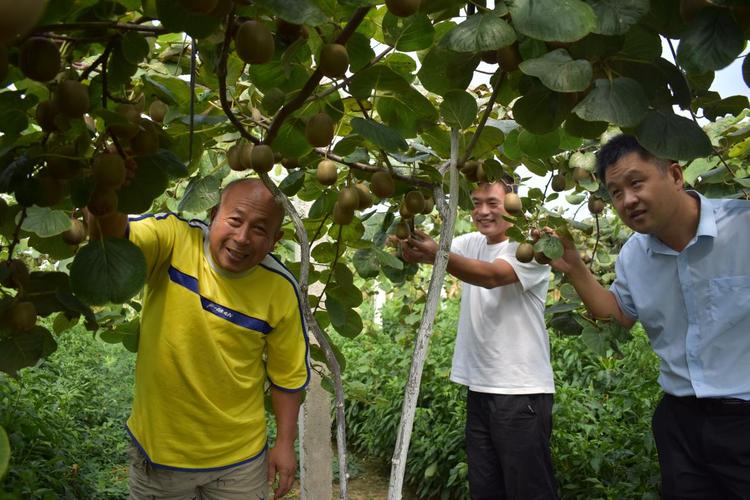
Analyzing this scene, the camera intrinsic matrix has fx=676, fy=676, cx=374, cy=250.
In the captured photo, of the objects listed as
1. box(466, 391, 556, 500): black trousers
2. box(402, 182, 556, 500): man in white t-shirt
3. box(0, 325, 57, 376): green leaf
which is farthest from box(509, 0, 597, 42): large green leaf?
box(466, 391, 556, 500): black trousers

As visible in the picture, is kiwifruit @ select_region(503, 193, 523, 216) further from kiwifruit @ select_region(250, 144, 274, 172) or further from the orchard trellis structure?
kiwifruit @ select_region(250, 144, 274, 172)

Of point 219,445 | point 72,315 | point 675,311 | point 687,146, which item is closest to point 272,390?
point 219,445

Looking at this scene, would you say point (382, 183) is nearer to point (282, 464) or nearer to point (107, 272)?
point (107, 272)

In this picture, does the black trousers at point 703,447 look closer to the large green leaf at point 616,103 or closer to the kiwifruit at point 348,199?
the kiwifruit at point 348,199

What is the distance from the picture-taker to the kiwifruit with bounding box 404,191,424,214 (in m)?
1.55

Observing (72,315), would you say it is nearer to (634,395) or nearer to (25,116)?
(25,116)

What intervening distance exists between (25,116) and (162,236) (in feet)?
3.17

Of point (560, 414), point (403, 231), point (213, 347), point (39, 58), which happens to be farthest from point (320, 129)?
point (560, 414)

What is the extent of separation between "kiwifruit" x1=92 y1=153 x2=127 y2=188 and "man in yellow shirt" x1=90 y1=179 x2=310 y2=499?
96 centimetres

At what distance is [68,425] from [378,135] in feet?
13.5

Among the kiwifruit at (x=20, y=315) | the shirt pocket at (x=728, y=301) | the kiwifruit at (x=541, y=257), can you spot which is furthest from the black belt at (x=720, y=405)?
the kiwifruit at (x=20, y=315)

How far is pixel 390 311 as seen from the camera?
6.81 m

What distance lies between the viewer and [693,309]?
1.99 metres

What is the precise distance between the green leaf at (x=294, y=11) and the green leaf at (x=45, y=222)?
675 mm
